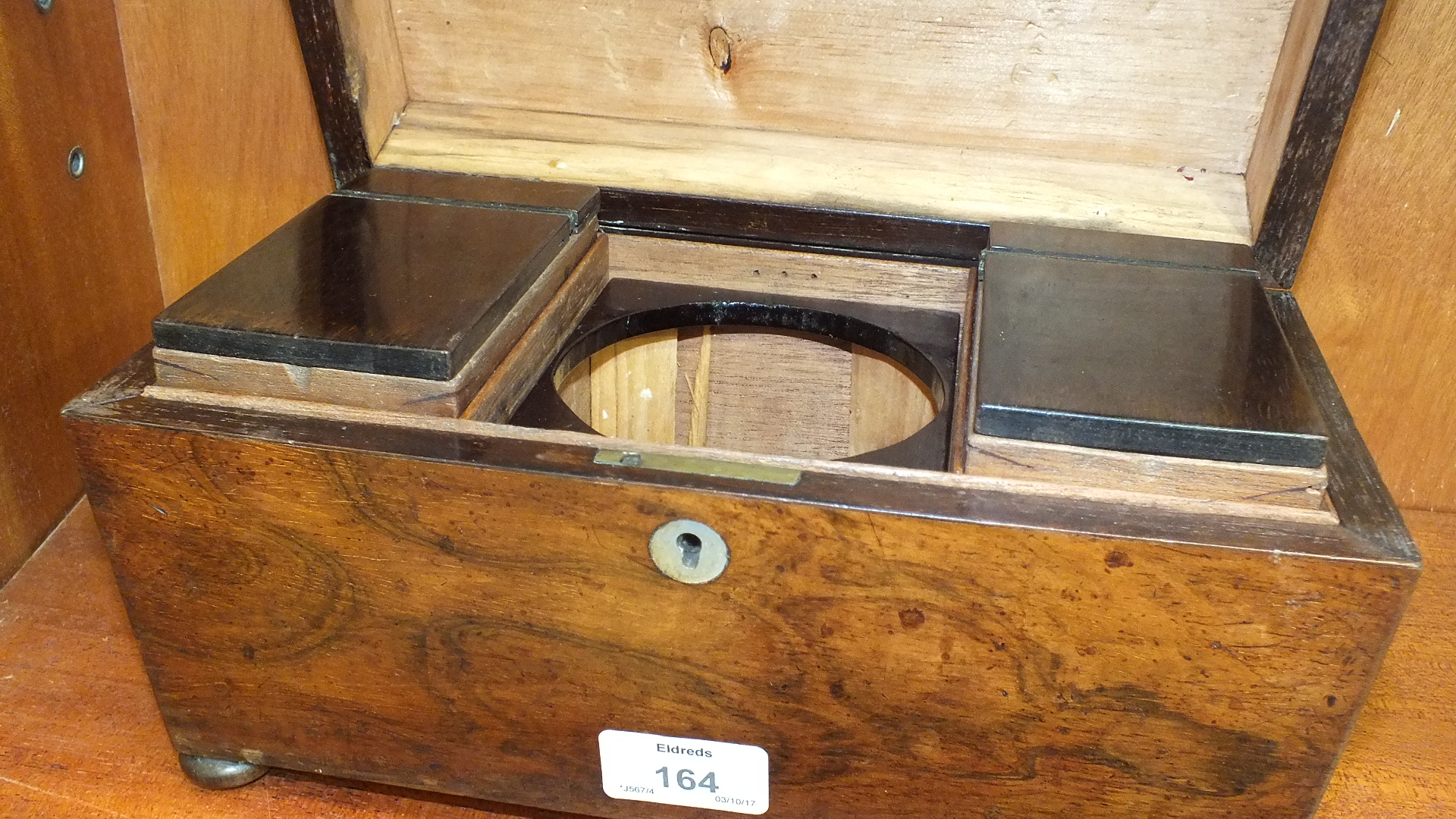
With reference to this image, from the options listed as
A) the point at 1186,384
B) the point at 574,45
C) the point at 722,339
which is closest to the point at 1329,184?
the point at 1186,384

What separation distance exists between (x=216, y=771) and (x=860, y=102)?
2.68ft

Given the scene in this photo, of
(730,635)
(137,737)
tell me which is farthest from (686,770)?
(137,737)

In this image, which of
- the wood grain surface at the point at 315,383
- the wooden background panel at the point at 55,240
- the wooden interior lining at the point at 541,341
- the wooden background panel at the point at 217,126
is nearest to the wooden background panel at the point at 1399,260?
the wooden interior lining at the point at 541,341

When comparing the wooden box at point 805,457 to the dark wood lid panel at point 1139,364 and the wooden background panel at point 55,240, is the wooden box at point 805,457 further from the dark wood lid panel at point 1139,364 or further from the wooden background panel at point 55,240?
the wooden background panel at point 55,240

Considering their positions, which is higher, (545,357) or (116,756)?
(545,357)

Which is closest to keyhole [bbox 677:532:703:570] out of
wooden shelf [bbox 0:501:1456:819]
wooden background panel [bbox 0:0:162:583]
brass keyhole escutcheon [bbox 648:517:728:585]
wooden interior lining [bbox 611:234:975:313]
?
brass keyhole escutcheon [bbox 648:517:728:585]

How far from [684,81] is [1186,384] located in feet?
1.91

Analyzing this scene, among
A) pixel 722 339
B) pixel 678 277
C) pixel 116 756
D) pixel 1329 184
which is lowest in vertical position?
pixel 116 756

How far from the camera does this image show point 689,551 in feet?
2.59

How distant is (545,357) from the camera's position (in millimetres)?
1045

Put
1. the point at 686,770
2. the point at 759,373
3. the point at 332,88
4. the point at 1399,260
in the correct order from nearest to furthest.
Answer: the point at 686,770
the point at 332,88
the point at 1399,260
the point at 759,373

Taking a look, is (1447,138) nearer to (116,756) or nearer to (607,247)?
(607,247)

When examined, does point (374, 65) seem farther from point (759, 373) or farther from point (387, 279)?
point (759, 373)

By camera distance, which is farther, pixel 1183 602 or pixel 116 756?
pixel 116 756
